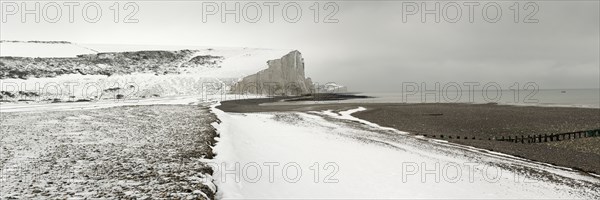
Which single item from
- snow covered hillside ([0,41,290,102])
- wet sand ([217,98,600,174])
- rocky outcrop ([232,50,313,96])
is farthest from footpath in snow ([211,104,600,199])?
rocky outcrop ([232,50,313,96])

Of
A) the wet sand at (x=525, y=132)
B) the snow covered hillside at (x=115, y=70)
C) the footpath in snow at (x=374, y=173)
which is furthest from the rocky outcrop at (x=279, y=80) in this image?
the footpath in snow at (x=374, y=173)

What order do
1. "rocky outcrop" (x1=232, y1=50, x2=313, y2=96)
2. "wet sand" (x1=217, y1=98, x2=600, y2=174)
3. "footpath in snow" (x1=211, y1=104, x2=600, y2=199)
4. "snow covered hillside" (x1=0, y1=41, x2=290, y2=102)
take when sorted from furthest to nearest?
"rocky outcrop" (x1=232, y1=50, x2=313, y2=96), "snow covered hillside" (x1=0, y1=41, x2=290, y2=102), "wet sand" (x1=217, y1=98, x2=600, y2=174), "footpath in snow" (x1=211, y1=104, x2=600, y2=199)

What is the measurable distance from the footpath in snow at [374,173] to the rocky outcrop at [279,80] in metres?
68.5

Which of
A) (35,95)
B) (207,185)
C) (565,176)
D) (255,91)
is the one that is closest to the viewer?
(207,185)

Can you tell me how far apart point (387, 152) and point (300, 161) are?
5162 mm

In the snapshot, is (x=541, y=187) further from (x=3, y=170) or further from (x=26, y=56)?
(x=26, y=56)

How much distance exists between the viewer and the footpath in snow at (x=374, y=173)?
11.4 m

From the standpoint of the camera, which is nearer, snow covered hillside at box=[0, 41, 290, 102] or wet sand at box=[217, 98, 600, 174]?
wet sand at box=[217, 98, 600, 174]

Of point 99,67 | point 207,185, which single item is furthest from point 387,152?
point 99,67

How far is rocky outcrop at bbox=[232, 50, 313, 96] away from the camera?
88.2 meters

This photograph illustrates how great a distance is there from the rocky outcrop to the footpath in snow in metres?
68.5

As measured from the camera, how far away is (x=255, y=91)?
294ft

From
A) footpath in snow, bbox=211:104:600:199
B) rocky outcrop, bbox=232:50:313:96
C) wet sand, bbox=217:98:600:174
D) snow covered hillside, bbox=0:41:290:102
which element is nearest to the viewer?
footpath in snow, bbox=211:104:600:199

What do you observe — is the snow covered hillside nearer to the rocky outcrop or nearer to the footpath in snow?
the rocky outcrop
